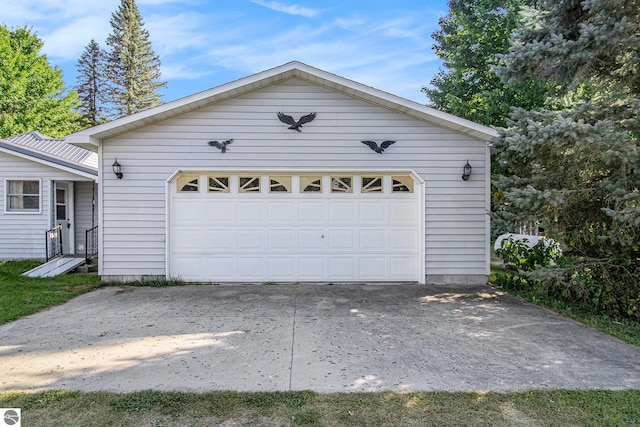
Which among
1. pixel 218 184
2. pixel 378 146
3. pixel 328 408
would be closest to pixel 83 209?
pixel 218 184

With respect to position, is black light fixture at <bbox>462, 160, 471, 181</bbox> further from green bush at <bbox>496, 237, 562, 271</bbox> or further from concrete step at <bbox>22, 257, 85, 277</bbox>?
concrete step at <bbox>22, 257, 85, 277</bbox>

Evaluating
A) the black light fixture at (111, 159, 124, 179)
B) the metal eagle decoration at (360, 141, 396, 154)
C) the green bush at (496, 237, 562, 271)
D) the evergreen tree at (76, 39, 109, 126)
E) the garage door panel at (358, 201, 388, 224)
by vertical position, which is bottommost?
the green bush at (496, 237, 562, 271)

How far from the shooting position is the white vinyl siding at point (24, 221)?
1012 centimetres

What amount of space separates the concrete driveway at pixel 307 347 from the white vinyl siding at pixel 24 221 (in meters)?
5.74

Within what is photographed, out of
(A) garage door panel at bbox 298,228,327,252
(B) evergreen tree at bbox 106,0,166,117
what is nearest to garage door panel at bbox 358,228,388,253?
(A) garage door panel at bbox 298,228,327,252

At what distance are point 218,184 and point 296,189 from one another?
5.27 feet

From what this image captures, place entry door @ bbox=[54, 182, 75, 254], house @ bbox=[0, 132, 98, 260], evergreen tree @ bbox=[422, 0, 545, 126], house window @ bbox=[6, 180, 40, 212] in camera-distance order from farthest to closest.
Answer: evergreen tree @ bbox=[422, 0, 545, 126], entry door @ bbox=[54, 182, 75, 254], house window @ bbox=[6, 180, 40, 212], house @ bbox=[0, 132, 98, 260]

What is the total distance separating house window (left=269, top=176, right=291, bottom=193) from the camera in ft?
24.1

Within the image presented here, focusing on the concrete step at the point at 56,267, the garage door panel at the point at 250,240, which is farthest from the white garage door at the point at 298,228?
the concrete step at the point at 56,267

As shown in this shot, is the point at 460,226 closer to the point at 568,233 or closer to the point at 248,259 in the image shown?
the point at 568,233

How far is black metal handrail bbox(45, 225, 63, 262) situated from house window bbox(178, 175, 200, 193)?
4972 millimetres

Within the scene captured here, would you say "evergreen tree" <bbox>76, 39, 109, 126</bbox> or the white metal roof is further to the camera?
"evergreen tree" <bbox>76, 39, 109, 126</bbox>

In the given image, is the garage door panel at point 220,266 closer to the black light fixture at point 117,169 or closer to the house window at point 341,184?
the black light fixture at point 117,169

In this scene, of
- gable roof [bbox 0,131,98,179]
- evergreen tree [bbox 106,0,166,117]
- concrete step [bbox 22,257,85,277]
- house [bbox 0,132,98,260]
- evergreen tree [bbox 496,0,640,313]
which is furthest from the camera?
evergreen tree [bbox 106,0,166,117]
